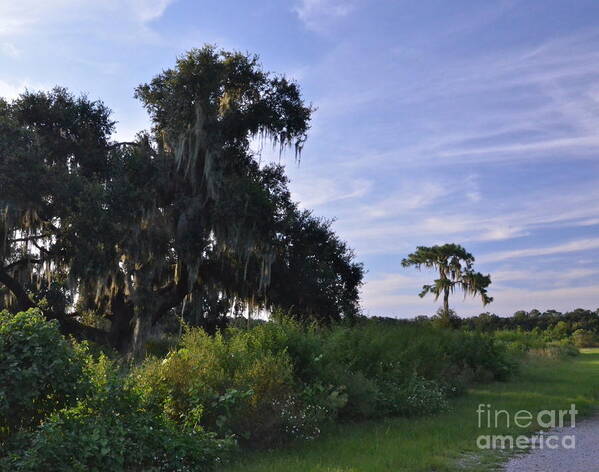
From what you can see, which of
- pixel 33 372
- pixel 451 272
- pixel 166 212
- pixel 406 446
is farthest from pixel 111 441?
pixel 451 272

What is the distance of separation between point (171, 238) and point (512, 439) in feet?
51.1

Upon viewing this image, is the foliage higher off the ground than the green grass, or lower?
higher

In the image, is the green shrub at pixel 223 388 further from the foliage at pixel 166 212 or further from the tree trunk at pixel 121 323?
the tree trunk at pixel 121 323

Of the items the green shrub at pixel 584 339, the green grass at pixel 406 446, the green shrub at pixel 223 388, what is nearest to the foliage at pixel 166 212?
the green grass at pixel 406 446

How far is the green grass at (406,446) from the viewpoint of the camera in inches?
291

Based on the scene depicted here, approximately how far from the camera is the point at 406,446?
859cm

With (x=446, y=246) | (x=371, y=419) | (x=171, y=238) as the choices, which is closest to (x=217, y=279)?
(x=171, y=238)

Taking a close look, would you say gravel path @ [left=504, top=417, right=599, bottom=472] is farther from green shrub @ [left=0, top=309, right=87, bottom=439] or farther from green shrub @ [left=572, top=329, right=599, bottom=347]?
green shrub @ [left=572, top=329, right=599, bottom=347]

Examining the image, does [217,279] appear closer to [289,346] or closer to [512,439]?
[289,346]

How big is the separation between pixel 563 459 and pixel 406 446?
2045mm

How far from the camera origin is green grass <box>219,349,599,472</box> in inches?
291

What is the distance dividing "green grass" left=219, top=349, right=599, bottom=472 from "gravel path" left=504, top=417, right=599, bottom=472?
333 mm

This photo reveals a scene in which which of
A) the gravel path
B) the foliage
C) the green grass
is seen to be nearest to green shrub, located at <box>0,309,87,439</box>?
the green grass

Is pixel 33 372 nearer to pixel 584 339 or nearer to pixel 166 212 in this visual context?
pixel 166 212
